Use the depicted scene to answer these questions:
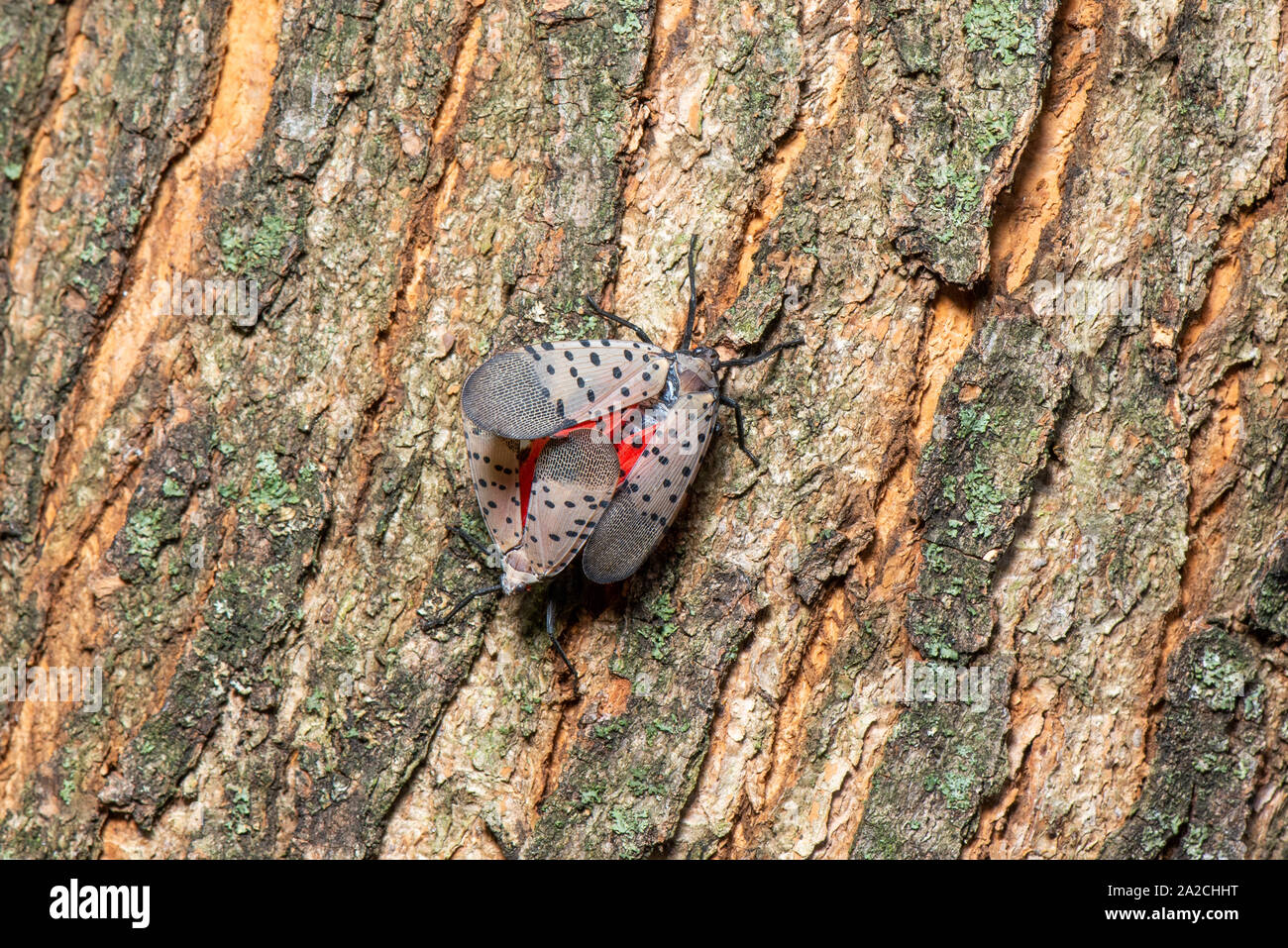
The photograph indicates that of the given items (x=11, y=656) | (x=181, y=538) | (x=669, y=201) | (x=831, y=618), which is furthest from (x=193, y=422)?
(x=831, y=618)

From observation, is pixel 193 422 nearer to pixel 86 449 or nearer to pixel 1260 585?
pixel 86 449

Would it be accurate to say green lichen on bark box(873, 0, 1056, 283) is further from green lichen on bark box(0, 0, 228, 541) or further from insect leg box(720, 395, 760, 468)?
green lichen on bark box(0, 0, 228, 541)

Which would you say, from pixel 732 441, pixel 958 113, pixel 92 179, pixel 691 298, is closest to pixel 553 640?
pixel 732 441

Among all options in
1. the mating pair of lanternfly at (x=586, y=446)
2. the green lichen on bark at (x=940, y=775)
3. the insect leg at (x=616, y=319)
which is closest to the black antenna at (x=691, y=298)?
the mating pair of lanternfly at (x=586, y=446)

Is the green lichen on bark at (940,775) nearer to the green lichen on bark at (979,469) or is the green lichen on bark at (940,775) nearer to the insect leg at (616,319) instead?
the green lichen on bark at (979,469)

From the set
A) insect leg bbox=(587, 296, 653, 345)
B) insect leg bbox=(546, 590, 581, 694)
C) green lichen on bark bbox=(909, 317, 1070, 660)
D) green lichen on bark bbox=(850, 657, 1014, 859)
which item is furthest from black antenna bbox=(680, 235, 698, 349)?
green lichen on bark bbox=(850, 657, 1014, 859)

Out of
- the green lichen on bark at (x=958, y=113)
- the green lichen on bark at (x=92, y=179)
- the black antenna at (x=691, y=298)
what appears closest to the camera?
Result: the green lichen on bark at (x=958, y=113)
